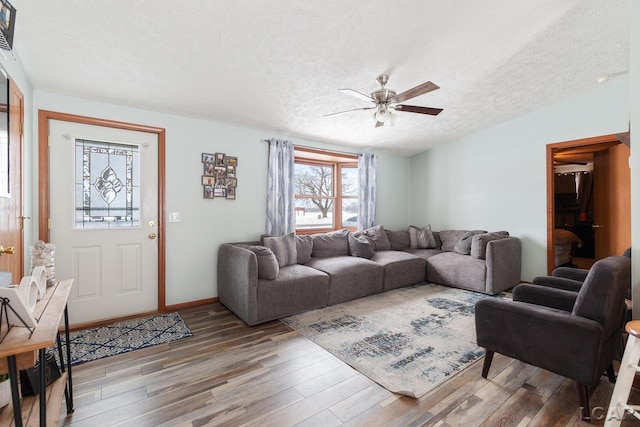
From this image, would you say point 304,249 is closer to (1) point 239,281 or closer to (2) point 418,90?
(1) point 239,281

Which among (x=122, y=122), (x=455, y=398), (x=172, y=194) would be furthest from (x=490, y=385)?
(x=122, y=122)

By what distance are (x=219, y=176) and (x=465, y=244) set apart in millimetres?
3845

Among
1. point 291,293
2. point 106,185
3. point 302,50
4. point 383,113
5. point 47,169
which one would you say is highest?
point 302,50

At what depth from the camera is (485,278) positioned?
3984mm

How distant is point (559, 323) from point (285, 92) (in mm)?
3026

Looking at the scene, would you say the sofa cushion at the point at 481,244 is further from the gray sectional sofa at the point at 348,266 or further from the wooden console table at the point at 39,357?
the wooden console table at the point at 39,357

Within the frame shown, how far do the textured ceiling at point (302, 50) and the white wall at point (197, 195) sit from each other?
16cm

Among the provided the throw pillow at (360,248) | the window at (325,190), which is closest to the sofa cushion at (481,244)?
the throw pillow at (360,248)

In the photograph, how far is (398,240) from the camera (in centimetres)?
533

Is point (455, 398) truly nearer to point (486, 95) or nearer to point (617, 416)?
point (617, 416)

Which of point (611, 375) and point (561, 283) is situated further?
point (561, 283)

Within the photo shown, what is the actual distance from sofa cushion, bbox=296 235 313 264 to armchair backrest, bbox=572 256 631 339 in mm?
2941

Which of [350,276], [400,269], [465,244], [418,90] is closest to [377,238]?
[400,269]

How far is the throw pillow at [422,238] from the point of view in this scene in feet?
17.4
